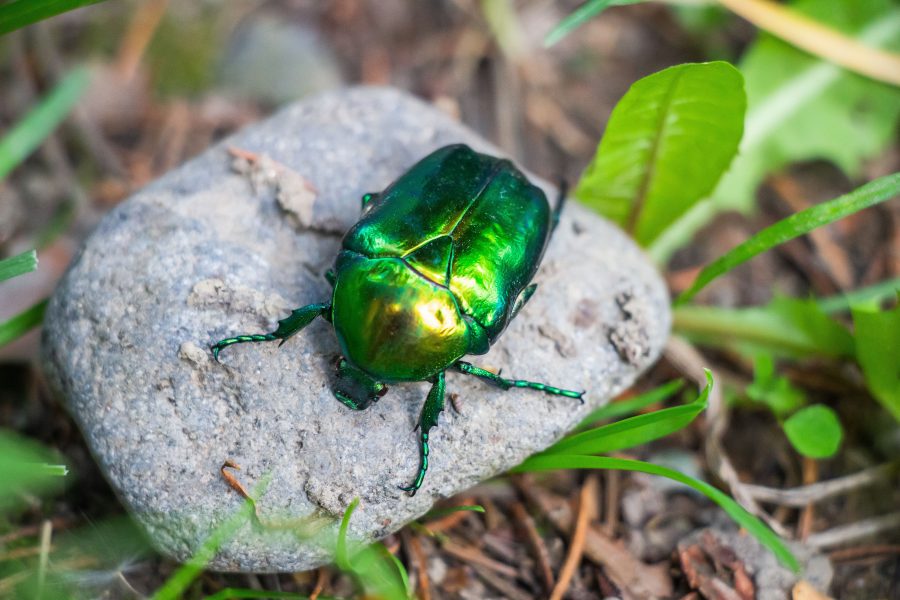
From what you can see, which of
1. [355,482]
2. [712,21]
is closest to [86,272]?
[355,482]

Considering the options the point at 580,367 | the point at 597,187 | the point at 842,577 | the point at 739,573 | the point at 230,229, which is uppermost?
the point at 230,229

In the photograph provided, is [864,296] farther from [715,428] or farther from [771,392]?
[715,428]

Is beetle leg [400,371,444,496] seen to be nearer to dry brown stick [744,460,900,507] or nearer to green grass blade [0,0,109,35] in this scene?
dry brown stick [744,460,900,507]

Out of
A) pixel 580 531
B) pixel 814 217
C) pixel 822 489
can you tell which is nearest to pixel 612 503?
pixel 580 531

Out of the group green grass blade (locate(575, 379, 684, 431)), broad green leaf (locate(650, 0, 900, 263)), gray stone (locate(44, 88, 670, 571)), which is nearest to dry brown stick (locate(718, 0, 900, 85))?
broad green leaf (locate(650, 0, 900, 263))

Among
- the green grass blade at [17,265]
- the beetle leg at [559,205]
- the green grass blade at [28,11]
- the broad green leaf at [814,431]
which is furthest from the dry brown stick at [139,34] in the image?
the broad green leaf at [814,431]

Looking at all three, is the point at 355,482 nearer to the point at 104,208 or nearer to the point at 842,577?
the point at 842,577
